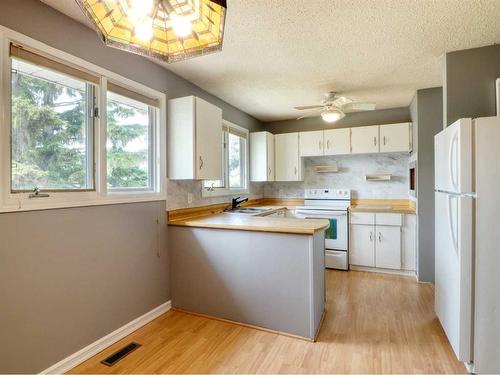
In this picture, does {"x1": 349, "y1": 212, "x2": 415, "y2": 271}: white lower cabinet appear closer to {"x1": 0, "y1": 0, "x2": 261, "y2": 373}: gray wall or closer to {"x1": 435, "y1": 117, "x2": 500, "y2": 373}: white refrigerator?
{"x1": 435, "y1": 117, "x2": 500, "y2": 373}: white refrigerator

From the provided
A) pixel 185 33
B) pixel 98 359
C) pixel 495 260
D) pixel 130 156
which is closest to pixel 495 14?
pixel 495 260

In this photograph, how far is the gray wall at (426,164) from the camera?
335 cm

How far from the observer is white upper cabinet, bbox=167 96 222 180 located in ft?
8.81

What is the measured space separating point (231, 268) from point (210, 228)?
411 millimetres

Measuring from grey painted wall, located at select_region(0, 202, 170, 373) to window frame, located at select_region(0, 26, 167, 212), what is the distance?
0.06 metres

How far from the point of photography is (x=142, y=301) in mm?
2488

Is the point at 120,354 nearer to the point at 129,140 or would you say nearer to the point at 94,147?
the point at 94,147

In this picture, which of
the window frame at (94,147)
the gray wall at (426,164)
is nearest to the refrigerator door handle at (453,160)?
the gray wall at (426,164)

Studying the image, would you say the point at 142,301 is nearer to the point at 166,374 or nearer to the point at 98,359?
the point at 98,359

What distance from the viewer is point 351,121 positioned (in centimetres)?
446

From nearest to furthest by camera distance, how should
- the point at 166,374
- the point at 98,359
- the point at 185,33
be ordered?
1. the point at 185,33
2. the point at 166,374
3. the point at 98,359

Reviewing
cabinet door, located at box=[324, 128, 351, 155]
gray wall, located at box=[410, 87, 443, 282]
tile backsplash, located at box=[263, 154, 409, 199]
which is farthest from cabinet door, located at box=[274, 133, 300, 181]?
gray wall, located at box=[410, 87, 443, 282]

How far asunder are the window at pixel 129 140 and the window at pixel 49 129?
0.20 m

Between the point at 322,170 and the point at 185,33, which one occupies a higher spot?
the point at 185,33
